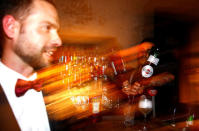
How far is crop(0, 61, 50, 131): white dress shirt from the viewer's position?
0.81 metres

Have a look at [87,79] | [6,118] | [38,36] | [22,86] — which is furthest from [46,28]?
[87,79]

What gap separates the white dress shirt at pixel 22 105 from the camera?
0.81 metres

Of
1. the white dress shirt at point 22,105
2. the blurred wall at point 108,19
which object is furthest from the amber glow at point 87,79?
the white dress shirt at point 22,105

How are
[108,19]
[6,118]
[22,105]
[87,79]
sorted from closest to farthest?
[6,118], [22,105], [87,79], [108,19]

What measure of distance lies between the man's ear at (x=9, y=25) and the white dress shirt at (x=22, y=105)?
144mm

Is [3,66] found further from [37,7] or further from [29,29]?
[37,7]

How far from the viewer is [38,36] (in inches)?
33.4

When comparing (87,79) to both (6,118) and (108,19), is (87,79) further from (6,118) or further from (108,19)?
(6,118)

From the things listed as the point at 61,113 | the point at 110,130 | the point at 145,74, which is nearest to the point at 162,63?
the point at 145,74

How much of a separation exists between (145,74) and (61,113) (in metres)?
1.13

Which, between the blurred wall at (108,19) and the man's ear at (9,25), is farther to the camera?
the blurred wall at (108,19)

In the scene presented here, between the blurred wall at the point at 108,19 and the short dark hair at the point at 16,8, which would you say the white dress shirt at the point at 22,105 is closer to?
the short dark hair at the point at 16,8

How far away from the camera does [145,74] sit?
190 centimetres

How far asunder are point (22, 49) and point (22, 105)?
257 mm
